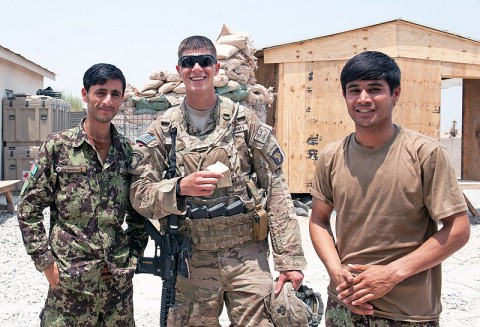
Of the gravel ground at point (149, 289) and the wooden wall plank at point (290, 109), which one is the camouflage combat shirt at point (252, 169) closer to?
A: the gravel ground at point (149, 289)

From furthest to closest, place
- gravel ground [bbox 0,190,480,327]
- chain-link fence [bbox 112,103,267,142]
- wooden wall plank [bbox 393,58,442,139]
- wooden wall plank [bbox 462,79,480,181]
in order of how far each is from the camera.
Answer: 1. wooden wall plank [bbox 462,79,480,181]
2. wooden wall plank [bbox 393,58,442,139]
3. chain-link fence [bbox 112,103,267,142]
4. gravel ground [bbox 0,190,480,327]

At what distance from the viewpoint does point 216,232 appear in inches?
103

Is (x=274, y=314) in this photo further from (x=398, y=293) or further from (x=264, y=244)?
(x=398, y=293)

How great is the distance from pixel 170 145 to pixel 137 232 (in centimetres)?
56

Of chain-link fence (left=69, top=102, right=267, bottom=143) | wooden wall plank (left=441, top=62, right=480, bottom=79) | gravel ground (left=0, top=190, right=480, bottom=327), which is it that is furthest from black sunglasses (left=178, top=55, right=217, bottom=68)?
wooden wall plank (left=441, top=62, right=480, bottom=79)

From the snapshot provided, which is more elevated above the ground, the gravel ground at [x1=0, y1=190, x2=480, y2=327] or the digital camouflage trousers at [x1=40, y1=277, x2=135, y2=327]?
the digital camouflage trousers at [x1=40, y1=277, x2=135, y2=327]

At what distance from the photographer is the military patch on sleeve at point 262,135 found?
2717 mm

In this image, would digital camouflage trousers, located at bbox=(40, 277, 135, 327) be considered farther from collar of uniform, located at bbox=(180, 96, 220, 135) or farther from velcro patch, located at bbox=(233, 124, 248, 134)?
velcro patch, located at bbox=(233, 124, 248, 134)

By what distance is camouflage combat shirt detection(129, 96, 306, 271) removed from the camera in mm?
2650

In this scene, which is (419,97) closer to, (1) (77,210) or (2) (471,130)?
(2) (471,130)

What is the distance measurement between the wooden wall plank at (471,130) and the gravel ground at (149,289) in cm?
540

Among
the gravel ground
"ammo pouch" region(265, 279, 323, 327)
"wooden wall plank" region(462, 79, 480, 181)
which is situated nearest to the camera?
"ammo pouch" region(265, 279, 323, 327)

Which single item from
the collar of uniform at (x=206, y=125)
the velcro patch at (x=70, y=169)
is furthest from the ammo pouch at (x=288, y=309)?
the velcro patch at (x=70, y=169)

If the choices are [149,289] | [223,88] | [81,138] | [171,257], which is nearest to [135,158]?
[81,138]
